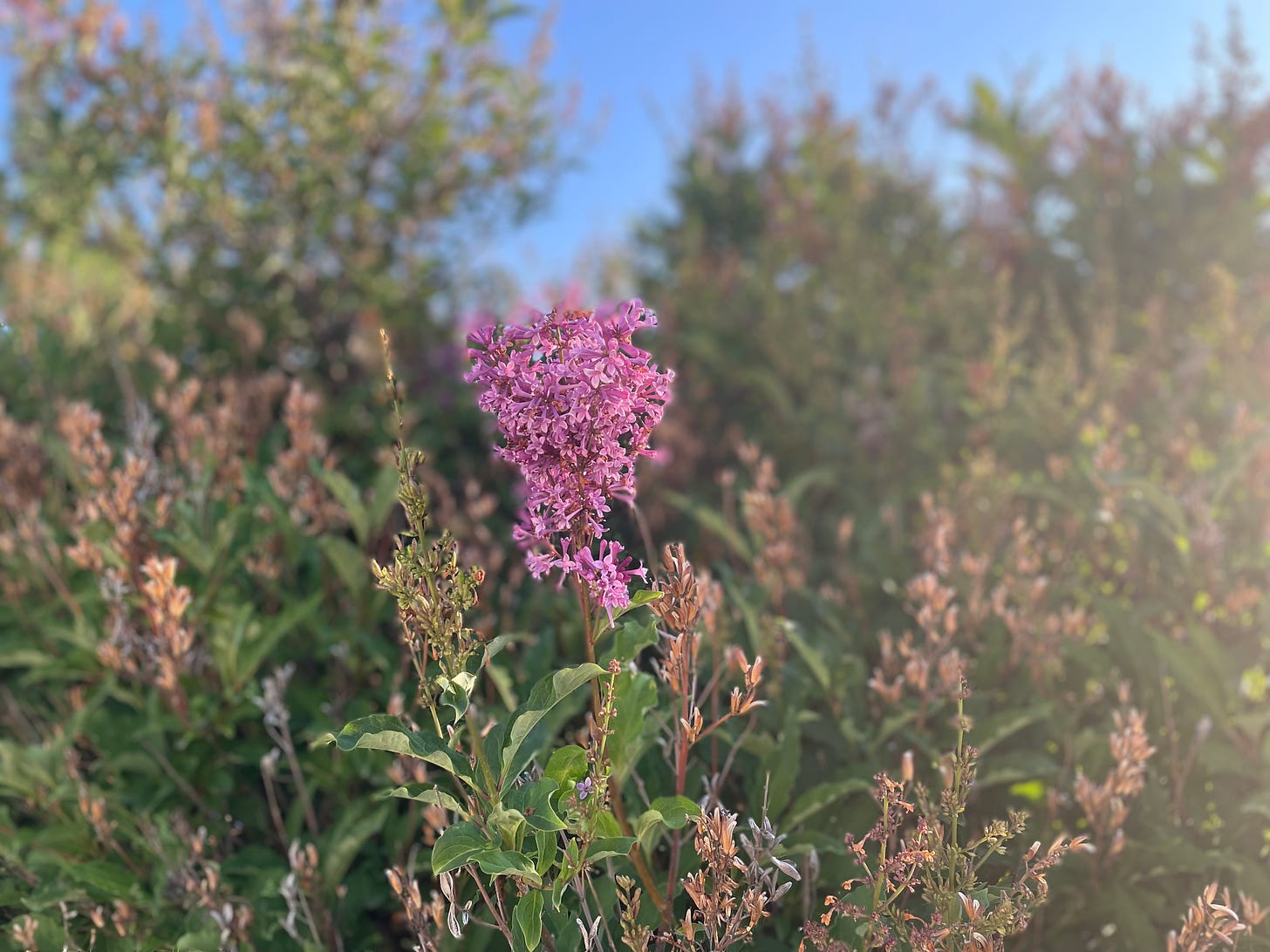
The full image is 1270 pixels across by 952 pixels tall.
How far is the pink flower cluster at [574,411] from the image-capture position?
141cm

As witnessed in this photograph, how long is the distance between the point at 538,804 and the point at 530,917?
0.17m

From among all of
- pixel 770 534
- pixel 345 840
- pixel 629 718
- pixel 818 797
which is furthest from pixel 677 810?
pixel 770 534

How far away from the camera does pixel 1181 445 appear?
10.8 feet

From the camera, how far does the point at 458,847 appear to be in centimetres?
143

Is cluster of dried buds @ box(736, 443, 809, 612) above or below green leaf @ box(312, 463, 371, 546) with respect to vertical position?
below

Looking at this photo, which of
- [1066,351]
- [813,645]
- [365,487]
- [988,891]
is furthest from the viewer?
[365,487]

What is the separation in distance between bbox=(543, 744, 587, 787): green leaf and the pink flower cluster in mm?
266

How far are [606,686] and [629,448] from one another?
373mm

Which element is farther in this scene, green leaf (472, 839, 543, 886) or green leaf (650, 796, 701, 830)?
green leaf (650, 796, 701, 830)

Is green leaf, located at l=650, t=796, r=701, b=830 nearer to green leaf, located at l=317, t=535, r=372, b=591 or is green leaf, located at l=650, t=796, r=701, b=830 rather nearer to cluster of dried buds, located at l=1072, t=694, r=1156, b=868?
cluster of dried buds, located at l=1072, t=694, r=1156, b=868

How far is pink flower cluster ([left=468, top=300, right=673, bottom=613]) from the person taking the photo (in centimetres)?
141

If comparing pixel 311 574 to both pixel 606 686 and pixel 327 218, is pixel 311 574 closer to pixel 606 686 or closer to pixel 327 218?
pixel 606 686

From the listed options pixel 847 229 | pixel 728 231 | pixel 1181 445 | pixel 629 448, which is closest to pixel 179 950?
pixel 629 448

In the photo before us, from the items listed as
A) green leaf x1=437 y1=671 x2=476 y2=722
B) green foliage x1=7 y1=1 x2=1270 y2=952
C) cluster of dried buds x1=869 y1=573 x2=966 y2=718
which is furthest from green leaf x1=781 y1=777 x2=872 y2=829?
green leaf x1=437 y1=671 x2=476 y2=722
